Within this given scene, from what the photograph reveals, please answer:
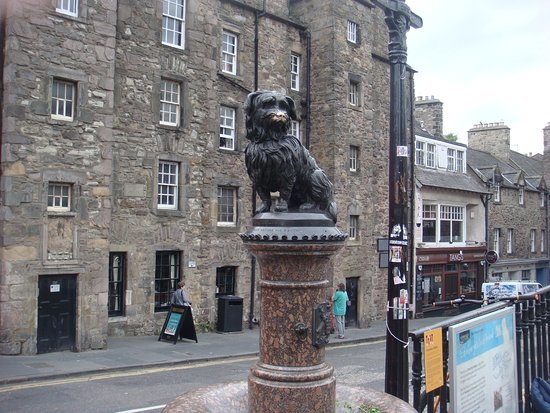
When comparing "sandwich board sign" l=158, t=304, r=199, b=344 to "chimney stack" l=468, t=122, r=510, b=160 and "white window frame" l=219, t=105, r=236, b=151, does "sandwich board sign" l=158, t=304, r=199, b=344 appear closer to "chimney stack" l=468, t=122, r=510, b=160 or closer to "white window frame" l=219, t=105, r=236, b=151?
"white window frame" l=219, t=105, r=236, b=151

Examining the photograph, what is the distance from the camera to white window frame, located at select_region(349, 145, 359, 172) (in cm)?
2487

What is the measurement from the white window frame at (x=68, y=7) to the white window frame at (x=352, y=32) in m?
12.5

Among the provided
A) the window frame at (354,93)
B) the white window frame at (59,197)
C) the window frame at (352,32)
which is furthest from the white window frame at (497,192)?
the white window frame at (59,197)

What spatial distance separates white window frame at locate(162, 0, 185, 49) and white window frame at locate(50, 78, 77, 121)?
14.5ft

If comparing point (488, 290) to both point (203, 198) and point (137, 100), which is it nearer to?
point (203, 198)

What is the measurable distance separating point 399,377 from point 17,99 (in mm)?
11612

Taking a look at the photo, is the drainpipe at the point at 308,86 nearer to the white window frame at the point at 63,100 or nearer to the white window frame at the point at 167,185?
the white window frame at the point at 167,185

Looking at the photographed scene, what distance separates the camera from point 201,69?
779 inches

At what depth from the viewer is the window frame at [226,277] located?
20719 millimetres

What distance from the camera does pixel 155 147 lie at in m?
18.4

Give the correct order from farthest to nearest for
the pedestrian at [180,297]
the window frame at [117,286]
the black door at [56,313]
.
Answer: the pedestrian at [180,297], the window frame at [117,286], the black door at [56,313]

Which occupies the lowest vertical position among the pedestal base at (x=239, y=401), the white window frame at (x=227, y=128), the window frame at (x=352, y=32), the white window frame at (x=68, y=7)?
the pedestal base at (x=239, y=401)

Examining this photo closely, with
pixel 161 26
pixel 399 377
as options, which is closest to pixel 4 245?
pixel 161 26

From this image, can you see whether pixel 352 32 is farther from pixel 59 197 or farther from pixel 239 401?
pixel 239 401
